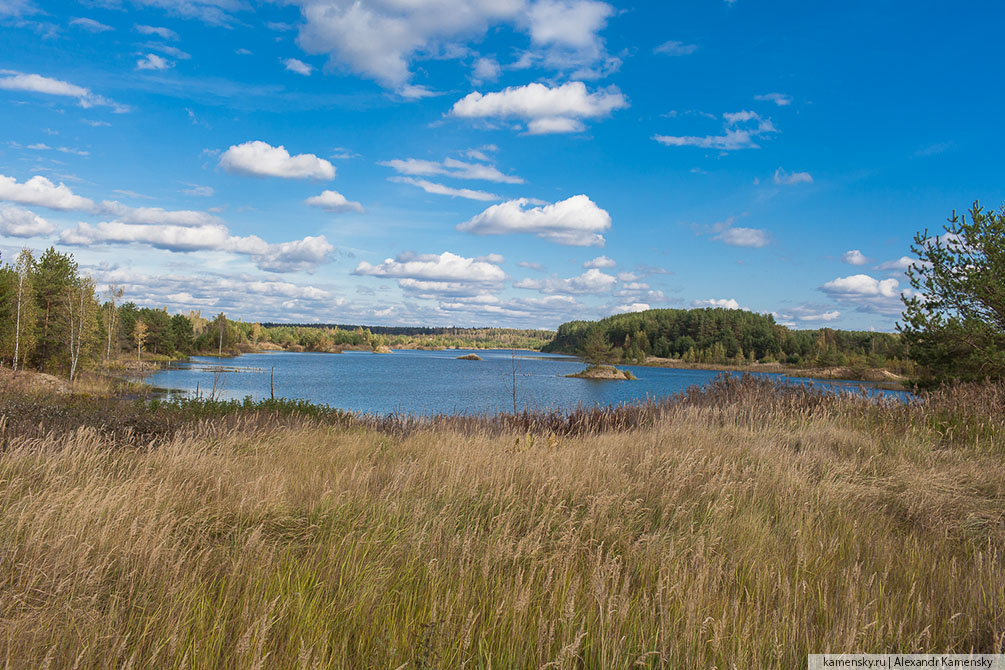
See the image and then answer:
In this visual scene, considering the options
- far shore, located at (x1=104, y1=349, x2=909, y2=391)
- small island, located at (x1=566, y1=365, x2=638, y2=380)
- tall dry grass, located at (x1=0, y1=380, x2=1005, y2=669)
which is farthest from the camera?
small island, located at (x1=566, y1=365, x2=638, y2=380)

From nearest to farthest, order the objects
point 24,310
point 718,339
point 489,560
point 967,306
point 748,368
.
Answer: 1. point 489,560
2. point 967,306
3. point 24,310
4. point 748,368
5. point 718,339

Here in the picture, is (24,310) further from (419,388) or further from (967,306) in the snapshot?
(967,306)

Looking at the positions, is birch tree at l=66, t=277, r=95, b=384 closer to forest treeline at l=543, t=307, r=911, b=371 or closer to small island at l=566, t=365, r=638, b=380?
small island at l=566, t=365, r=638, b=380

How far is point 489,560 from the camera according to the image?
3.38 m

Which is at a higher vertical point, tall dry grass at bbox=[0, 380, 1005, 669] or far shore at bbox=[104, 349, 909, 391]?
tall dry grass at bbox=[0, 380, 1005, 669]

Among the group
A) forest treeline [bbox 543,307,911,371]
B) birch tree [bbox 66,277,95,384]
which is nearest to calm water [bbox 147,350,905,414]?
birch tree [bbox 66,277,95,384]

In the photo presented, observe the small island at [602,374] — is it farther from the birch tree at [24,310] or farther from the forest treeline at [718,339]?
the birch tree at [24,310]

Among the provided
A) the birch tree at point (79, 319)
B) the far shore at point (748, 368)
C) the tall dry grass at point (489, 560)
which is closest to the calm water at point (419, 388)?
the far shore at point (748, 368)

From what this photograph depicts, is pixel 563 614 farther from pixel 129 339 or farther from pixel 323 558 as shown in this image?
pixel 129 339

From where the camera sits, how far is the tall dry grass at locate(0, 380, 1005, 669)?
249cm

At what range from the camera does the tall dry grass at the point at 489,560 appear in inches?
98.0

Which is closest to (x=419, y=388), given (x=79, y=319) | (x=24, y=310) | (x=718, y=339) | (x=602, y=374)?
(x=79, y=319)

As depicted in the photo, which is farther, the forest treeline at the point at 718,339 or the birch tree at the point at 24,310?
the forest treeline at the point at 718,339

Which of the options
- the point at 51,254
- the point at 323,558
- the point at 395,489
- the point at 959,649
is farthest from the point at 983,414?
the point at 51,254
